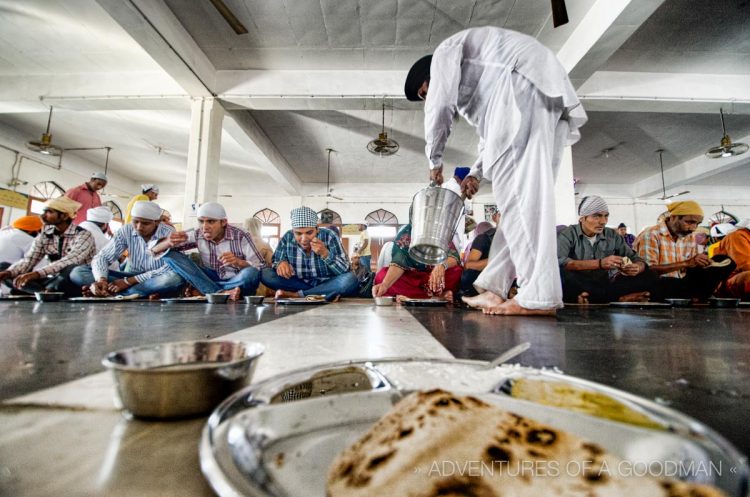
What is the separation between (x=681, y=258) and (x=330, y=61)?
166 inches

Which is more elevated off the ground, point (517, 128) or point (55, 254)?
point (517, 128)

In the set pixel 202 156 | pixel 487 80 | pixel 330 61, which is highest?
pixel 330 61

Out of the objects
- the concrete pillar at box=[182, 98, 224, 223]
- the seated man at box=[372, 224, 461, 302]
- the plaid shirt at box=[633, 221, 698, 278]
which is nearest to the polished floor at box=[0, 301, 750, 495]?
the seated man at box=[372, 224, 461, 302]

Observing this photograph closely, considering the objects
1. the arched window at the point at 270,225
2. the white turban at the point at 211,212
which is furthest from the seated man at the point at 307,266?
the arched window at the point at 270,225

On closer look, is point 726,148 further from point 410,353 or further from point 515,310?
point 410,353

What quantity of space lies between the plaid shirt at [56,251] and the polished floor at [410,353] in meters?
2.61

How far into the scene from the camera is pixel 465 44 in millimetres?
1779

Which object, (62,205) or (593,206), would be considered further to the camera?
(62,205)

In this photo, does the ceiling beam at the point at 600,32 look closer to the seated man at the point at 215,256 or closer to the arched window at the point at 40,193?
the seated man at the point at 215,256

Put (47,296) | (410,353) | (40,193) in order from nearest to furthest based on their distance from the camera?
(410,353), (47,296), (40,193)

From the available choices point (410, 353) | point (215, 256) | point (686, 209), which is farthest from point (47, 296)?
point (686, 209)

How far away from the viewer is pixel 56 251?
131 inches

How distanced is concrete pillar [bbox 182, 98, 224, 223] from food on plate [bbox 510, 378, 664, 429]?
14.7 ft

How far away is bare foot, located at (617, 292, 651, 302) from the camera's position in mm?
2859
